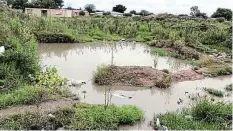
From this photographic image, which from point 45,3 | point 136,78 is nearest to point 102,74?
point 136,78

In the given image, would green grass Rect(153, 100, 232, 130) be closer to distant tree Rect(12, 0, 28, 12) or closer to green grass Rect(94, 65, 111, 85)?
green grass Rect(94, 65, 111, 85)

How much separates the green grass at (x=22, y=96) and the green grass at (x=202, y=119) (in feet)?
8.14

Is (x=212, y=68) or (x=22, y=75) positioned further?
(x=212, y=68)

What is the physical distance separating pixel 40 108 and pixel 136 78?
3.91 m

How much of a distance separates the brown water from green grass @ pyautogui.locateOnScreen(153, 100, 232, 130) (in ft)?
1.52

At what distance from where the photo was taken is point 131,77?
33.3 ft

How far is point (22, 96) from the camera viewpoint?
714cm

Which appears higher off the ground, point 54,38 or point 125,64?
point 54,38

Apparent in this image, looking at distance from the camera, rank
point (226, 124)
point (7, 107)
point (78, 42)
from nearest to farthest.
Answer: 1. point (226, 124)
2. point (7, 107)
3. point (78, 42)

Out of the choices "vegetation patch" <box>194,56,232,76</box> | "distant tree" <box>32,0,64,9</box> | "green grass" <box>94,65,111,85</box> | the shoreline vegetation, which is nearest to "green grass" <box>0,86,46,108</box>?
the shoreline vegetation

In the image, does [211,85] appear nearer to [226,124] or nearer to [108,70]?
[108,70]

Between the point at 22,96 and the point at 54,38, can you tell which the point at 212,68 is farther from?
the point at 54,38

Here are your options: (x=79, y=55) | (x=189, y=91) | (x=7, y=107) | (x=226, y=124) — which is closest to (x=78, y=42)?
(x=79, y=55)

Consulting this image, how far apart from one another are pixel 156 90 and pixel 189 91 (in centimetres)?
94
